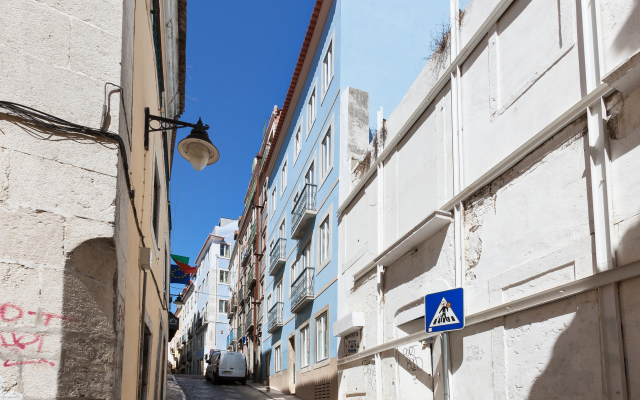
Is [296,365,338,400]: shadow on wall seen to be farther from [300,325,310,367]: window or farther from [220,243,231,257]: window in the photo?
[220,243,231,257]: window

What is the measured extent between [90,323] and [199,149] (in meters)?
3.12

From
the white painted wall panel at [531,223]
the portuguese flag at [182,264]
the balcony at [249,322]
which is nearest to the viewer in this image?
the white painted wall panel at [531,223]

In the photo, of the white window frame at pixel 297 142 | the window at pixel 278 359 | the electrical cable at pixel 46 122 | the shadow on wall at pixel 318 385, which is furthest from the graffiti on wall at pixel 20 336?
the window at pixel 278 359

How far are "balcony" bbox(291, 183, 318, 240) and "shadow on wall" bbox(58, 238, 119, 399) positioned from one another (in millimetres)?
15017

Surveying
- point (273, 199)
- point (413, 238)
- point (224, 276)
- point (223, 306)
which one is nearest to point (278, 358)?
point (273, 199)

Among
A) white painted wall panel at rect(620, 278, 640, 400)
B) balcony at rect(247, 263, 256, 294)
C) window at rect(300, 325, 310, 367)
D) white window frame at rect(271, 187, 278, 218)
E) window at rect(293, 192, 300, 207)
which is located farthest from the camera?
balcony at rect(247, 263, 256, 294)

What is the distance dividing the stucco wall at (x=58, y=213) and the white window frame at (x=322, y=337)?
13.2m

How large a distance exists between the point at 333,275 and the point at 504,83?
9.32 meters

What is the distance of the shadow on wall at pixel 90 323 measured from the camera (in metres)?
3.81

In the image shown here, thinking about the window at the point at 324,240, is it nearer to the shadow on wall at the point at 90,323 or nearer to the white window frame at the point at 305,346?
the white window frame at the point at 305,346

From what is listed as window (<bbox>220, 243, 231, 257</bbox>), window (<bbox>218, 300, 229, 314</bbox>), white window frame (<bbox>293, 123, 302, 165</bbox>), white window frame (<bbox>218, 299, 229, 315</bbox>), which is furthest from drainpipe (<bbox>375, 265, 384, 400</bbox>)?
window (<bbox>220, 243, 231, 257</bbox>)

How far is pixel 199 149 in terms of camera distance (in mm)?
6766

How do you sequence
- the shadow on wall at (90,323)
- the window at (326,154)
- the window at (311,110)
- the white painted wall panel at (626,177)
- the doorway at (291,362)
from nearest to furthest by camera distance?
the shadow on wall at (90,323)
the white painted wall panel at (626,177)
the window at (326,154)
the window at (311,110)
the doorway at (291,362)

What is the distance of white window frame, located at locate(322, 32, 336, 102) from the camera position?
18922 mm
